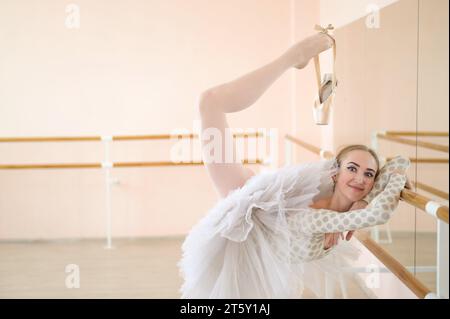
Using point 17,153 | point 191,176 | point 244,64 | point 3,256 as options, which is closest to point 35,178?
point 17,153

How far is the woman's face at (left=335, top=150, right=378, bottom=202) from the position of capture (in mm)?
1773

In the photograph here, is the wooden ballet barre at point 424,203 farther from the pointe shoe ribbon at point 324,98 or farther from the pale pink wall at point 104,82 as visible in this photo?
the pale pink wall at point 104,82

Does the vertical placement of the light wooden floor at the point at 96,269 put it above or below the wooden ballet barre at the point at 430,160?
below

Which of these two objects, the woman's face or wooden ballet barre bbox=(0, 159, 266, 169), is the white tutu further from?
wooden ballet barre bbox=(0, 159, 266, 169)

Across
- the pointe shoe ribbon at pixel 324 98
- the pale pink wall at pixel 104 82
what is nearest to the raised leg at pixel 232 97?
the pointe shoe ribbon at pixel 324 98

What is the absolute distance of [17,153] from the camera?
4594 millimetres

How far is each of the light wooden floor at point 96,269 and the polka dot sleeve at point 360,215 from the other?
5.66 ft

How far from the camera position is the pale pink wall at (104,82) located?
15.0ft

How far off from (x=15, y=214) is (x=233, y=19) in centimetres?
200

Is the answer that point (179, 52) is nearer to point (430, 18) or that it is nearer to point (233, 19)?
point (233, 19)

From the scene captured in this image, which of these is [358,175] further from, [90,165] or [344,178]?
[90,165]

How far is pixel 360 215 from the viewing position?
1.65 metres

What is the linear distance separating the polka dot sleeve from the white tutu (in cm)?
6

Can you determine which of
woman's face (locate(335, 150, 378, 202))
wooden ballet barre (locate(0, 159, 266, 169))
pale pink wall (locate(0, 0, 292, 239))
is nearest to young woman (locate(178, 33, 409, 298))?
woman's face (locate(335, 150, 378, 202))
